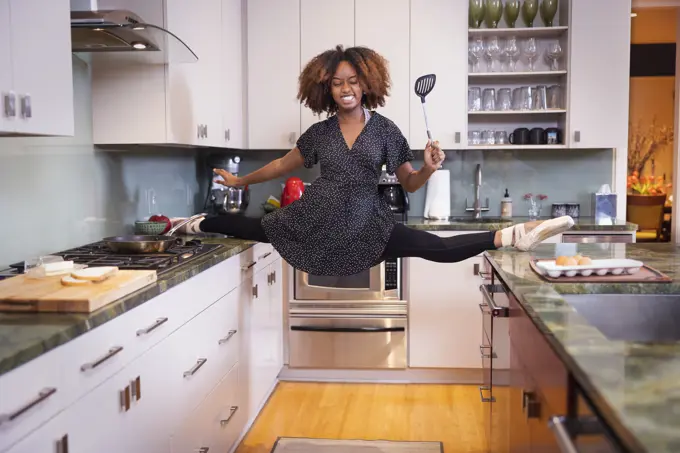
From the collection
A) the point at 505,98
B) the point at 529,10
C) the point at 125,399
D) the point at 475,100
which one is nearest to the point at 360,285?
the point at 475,100

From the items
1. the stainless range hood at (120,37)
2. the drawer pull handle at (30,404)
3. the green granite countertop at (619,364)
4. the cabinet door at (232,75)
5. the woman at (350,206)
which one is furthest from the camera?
the cabinet door at (232,75)

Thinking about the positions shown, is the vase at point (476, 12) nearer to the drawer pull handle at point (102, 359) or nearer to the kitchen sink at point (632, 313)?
the kitchen sink at point (632, 313)

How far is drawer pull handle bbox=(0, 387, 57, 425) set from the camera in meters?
1.26

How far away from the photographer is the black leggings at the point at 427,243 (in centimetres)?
285

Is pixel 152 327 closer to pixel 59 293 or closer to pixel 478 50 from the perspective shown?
pixel 59 293

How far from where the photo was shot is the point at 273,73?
14.1 feet

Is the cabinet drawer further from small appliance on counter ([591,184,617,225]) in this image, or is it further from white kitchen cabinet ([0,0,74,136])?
small appliance on counter ([591,184,617,225])

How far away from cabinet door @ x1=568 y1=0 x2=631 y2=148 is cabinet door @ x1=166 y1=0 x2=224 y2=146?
2.03 meters

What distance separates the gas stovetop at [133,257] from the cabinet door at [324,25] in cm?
161

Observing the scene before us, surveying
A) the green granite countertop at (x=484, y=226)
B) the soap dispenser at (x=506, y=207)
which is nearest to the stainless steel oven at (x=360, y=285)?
the green granite countertop at (x=484, y=226)

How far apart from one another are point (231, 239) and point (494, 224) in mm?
1530

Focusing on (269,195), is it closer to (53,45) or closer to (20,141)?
(20,141)

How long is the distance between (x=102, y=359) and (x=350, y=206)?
1.44 meters

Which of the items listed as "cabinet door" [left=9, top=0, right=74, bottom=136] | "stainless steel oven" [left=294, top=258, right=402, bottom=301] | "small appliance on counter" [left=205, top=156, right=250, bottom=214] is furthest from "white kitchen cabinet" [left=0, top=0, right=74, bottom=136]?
"stainless steel oven" [left=294, top=258, right=402, bottom=301]
